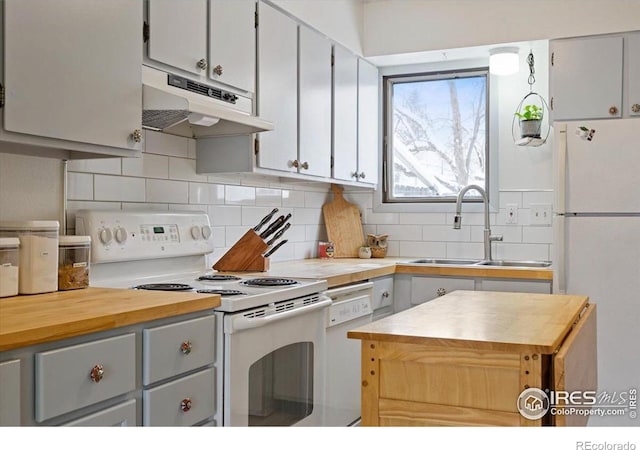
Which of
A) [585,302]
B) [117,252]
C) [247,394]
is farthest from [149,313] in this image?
[585,302]

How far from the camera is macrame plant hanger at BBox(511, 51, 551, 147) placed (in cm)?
405

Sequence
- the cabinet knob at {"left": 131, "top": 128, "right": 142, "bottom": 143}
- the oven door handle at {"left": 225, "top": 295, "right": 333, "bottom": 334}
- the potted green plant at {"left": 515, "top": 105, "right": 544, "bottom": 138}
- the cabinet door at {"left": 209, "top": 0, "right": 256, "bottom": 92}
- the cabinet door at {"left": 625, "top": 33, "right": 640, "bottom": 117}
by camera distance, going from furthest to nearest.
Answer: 1. the potted green plant at {"left": 515, "top": 105, "right": 544, "bottom": 138}
2. the cabinet door at {"left": 625, "top": 33, "right": 640, "bottom": 117}
3. the cabinet door at {"left": 209, "top": 0, "right": 256, "bottom": 92}
4. the cabinet knob at {"left": 131, "top": 128, "right": 142, "bottom": 143}
5. the oven door handle at {"left": 225, "top": 295, "right": 333, "bottom": 334}

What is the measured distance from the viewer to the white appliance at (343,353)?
3.05m

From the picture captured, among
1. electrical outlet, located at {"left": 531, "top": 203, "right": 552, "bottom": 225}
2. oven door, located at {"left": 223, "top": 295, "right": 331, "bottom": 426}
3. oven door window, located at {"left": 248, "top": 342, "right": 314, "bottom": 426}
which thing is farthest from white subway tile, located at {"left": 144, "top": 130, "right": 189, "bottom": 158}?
electrical outlet, located at {"left": 531, "top": 203, "right": 552, "bottom": 225}

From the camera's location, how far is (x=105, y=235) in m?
2.57

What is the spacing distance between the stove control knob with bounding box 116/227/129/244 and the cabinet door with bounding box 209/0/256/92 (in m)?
0.72

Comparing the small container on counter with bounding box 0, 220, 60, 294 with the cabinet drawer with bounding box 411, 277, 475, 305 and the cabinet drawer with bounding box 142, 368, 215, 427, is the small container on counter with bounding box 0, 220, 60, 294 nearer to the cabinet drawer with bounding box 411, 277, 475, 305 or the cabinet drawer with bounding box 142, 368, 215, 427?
the cabinet drawer with bounding box 142, 368, 215, 427

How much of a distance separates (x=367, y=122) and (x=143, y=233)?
6.68 feet

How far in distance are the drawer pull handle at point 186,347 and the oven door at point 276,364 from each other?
17cm

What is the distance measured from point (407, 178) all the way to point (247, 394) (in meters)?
2.61

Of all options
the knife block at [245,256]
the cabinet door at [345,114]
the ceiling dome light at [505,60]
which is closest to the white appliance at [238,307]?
the knife block at [245,256]

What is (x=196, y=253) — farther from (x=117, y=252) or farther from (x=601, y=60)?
(x=601, y=60)

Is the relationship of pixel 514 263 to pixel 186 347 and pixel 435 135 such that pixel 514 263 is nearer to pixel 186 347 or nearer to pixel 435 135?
pixel 435 135

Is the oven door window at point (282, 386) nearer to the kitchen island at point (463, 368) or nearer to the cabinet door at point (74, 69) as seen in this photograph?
the kitchen island at point (463, 368)
